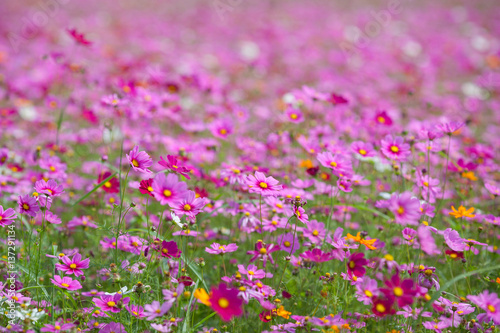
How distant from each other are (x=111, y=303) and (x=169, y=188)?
1.41ft

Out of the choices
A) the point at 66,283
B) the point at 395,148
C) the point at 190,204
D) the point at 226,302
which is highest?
the point at 395,148

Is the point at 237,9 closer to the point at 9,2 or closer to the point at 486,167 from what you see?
the point at 9,2

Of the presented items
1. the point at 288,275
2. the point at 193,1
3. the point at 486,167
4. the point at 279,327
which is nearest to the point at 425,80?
the point at 486,167

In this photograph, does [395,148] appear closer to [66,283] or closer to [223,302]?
[223,302]

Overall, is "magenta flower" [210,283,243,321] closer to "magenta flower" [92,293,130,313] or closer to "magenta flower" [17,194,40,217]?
"magenta flower" [92,293,130,313]

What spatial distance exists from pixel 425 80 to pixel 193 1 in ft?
27.8

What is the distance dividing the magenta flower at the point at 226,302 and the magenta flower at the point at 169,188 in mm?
324

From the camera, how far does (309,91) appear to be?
2.48m

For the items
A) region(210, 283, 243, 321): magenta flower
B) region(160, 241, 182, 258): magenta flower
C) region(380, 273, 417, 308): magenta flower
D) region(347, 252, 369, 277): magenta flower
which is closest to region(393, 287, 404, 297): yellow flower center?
region(380, 273, 417, 308): magenta flower

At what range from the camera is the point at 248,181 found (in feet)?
4.82

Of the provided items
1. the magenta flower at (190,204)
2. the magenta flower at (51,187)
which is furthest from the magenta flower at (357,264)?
the magenta flower at (51,187)

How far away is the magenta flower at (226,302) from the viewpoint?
1125mm

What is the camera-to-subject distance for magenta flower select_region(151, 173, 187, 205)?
1308 millimetres

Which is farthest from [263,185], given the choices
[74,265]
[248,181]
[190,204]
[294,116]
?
[294,116]
